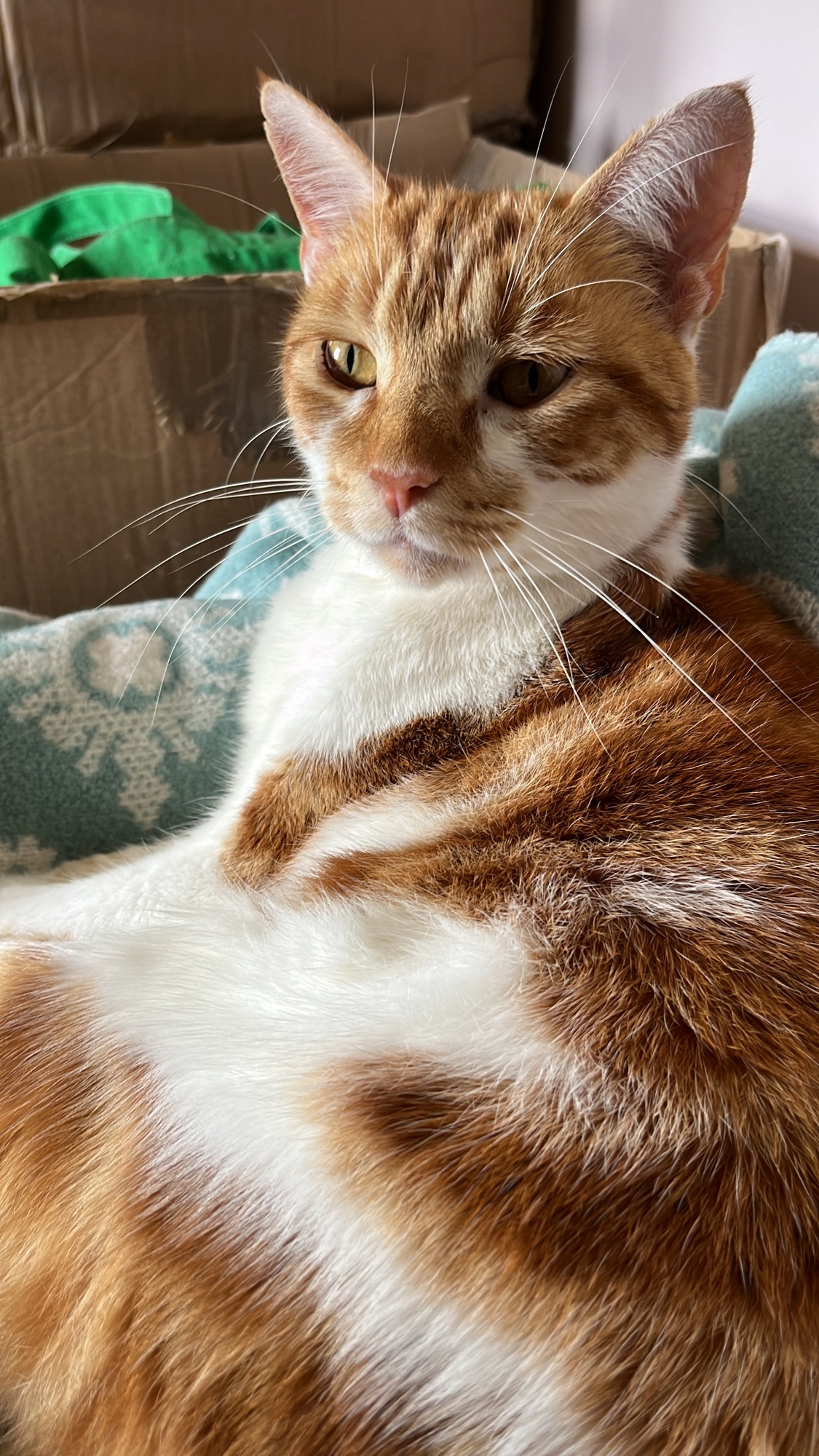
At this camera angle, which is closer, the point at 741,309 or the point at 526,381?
the point at 526,381

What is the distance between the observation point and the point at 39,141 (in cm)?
277

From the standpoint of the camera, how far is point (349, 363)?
3.76 feet

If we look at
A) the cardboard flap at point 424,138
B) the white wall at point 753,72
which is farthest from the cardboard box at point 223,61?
the white wall at point 753,72

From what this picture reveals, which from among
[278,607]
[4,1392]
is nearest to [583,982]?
[4,1392]

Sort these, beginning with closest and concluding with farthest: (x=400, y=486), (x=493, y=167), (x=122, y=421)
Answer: (x=400, y=486) < (x=122, y=421) < (x=493, y=167)

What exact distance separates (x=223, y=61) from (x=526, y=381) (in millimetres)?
2482

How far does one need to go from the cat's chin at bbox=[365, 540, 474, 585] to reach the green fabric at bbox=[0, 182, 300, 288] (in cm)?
87

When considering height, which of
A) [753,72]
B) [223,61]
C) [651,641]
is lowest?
[651,641]

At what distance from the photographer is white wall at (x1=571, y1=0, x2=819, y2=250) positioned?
176 centimetres

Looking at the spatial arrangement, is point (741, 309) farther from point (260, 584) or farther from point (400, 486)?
point (400, 486)

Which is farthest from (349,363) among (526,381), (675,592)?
(675,592)

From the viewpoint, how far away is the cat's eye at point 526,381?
102 centimetres

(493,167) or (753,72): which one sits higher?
(753,72)

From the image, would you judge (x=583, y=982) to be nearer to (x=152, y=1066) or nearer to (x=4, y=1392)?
(x=152, y=1066)
